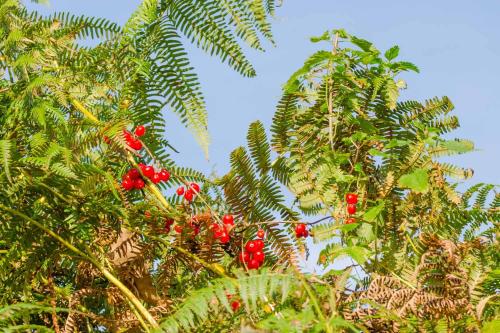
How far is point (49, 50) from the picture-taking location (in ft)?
7.96

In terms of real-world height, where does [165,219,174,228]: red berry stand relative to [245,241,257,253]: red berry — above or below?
above

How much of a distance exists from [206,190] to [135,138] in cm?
33

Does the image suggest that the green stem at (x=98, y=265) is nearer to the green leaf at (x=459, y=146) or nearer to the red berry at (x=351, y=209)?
the red berry at (x=351, y=209)

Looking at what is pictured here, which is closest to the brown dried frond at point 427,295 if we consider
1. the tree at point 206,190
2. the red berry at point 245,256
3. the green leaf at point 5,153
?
the tree at point 206,190

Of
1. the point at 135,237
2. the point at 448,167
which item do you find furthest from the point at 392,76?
the point at 135,237

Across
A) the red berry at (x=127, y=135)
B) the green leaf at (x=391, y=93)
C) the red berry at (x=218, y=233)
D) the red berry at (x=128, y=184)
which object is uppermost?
the green leaf at (x=391, y=93)

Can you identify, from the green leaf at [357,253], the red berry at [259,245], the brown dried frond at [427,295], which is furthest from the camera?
the red berry at [259,245]

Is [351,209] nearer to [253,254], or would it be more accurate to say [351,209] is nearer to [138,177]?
[253,254]

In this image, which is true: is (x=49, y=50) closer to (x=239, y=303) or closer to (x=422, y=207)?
(x=239, y=303)

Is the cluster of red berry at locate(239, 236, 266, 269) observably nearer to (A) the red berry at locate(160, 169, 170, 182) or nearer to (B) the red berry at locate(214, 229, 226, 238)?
(B) the red berry at locate(214, 229, 226, 238)

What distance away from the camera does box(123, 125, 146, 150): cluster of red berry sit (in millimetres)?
2201

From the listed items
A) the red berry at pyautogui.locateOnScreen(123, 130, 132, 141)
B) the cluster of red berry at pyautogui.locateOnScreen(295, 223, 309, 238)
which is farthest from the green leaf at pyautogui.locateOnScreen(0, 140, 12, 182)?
the cluster of red berry at pyautogui.locateOnScreen(295, 223, 309, 238)

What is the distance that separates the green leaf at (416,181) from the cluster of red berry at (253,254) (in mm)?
469

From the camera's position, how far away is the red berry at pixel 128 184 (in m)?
2.21
